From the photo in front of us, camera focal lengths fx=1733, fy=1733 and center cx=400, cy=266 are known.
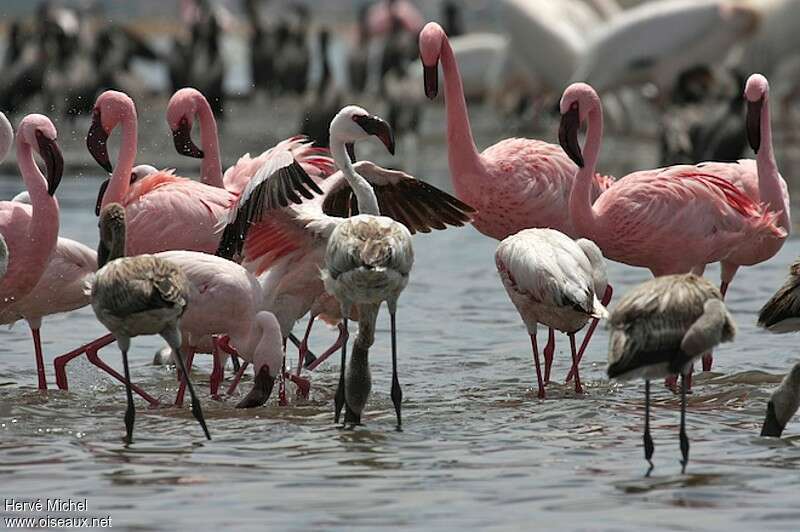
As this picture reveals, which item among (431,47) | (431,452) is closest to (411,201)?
(431,47)

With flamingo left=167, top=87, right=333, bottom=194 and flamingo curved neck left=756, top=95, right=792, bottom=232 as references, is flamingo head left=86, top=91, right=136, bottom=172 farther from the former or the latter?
flamingo curved neck left=756, top=95, right=792, bottom=232

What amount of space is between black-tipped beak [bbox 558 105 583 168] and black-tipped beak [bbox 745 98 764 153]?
2.81 ft

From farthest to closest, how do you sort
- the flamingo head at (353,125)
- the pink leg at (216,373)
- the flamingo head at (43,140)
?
the flamingo head at (43,140) < the pink leg at (216,373) < the flamingo head at (353,125)

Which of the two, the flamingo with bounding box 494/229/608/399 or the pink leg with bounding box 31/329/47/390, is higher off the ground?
the flamingo with bounding box 494/229/608/399

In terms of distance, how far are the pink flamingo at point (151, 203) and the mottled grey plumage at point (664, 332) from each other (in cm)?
259

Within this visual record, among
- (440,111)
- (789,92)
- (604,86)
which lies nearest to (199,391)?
(604,86)

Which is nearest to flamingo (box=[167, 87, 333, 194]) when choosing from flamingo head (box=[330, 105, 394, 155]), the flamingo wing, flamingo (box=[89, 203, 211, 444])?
the flamingo wing

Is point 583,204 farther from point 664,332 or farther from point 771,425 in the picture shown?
point 664,332

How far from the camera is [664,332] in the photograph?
5887mm

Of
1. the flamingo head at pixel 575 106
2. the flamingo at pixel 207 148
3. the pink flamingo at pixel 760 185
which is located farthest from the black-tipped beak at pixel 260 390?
the pink flamingo at pixel 760 185

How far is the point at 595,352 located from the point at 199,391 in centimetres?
210

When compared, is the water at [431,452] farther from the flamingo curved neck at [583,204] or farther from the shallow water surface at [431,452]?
the flamingo curved neck at [583,204]

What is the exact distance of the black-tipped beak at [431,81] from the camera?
8.91m

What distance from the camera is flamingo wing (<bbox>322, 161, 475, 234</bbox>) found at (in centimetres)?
800
